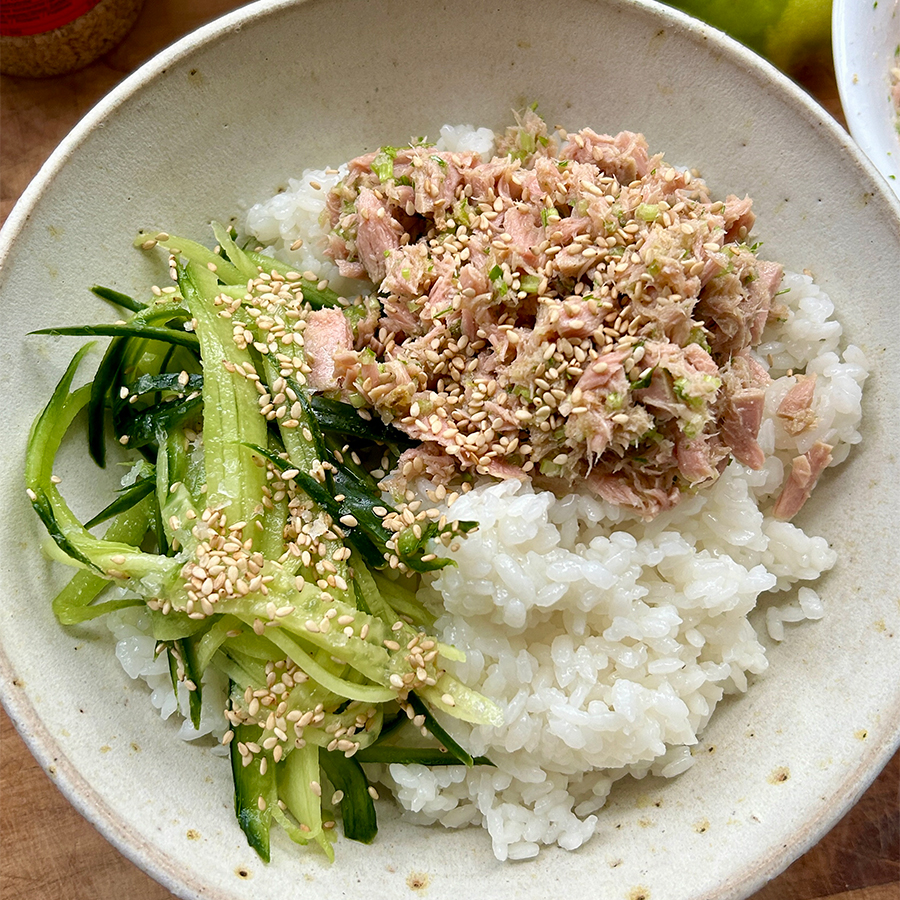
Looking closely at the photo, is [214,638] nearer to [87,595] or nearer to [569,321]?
[87,595]

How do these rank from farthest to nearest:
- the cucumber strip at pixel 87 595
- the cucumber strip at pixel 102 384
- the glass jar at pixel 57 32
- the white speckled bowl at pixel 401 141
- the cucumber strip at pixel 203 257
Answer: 1. the glass jar at pixel 57 32
2. the cucumber strip at pixel 203 257
3. the cucumber strip at pixel 102 384
4. the cucumber strip at pixel 87 595
5. the white speckled bowl at pixel 401 141

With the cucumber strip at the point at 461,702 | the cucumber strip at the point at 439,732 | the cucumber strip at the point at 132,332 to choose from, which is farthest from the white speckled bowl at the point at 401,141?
the cucumber strip at the point at 461,702

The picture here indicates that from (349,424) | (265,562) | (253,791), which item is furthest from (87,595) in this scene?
(349,424)

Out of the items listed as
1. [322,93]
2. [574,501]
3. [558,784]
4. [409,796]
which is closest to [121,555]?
[409,796]

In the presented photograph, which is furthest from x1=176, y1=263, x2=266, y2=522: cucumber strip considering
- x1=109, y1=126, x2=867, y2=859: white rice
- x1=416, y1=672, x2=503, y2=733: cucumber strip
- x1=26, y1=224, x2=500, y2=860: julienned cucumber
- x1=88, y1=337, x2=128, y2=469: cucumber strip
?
x1=416, y1=672, x2=503, y2=733: cucumber strip

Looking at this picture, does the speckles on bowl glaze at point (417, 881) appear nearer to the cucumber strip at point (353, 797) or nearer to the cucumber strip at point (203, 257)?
the cucumber strip at point (353, 797)

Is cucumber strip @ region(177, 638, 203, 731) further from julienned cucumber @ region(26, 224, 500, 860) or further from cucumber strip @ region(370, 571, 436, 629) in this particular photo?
cucumber strip @ region(370, 571, 436, 629)
